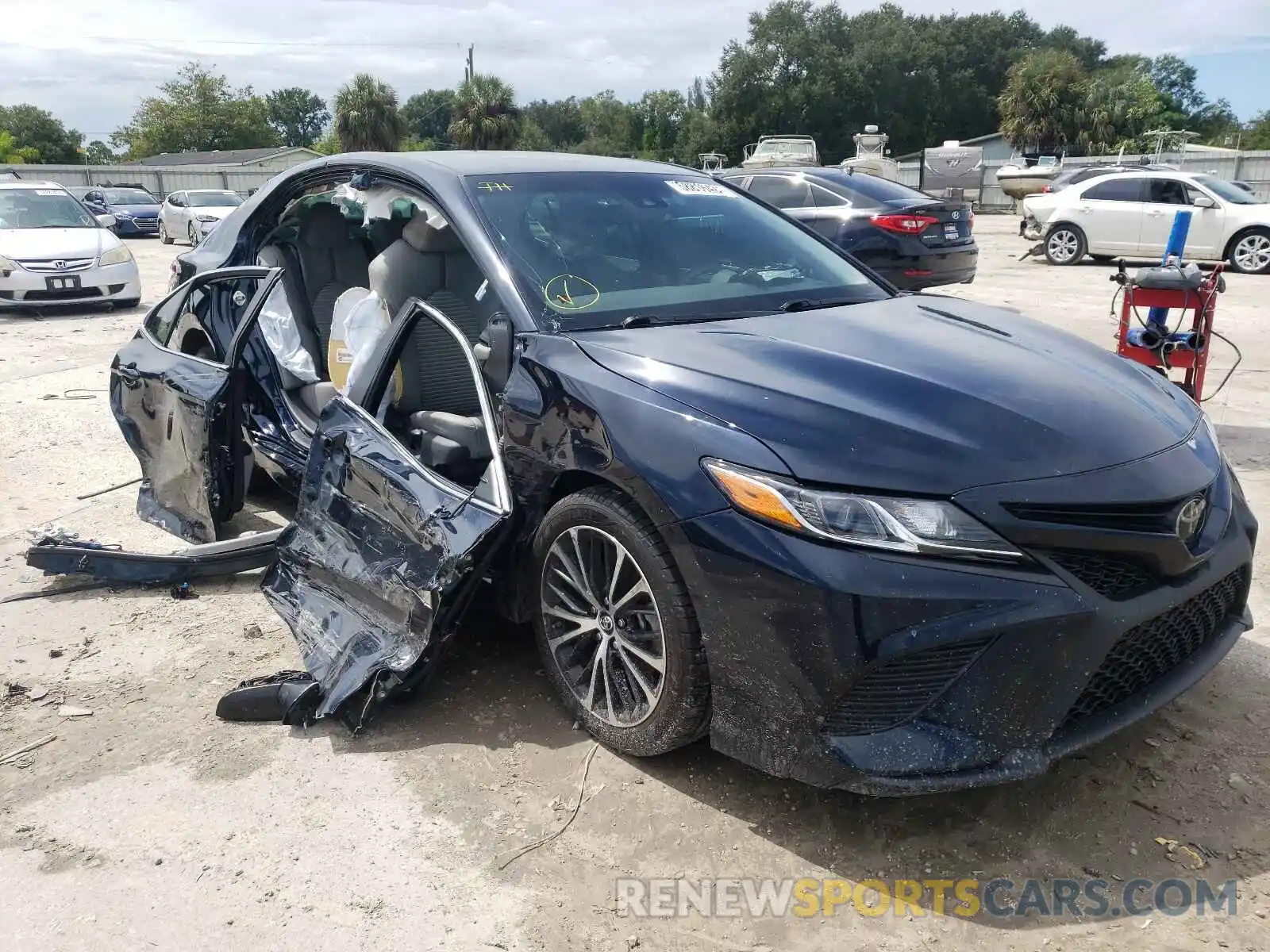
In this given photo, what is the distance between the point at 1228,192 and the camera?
50.7ft

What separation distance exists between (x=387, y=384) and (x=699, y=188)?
1520 mm

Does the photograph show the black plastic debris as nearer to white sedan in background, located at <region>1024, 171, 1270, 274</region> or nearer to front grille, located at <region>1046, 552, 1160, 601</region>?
front grille, located at <region>1046, 552, 1160, 601</region>

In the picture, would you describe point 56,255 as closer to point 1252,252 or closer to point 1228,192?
point 1252,252

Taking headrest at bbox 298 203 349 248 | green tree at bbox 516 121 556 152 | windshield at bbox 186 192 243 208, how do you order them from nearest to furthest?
headrest at bbox 298 203 349 248
windshield at bbox 186 192 243 208
green tree at bbox 516 121 556 152

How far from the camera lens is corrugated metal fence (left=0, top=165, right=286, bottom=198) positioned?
38000 mm

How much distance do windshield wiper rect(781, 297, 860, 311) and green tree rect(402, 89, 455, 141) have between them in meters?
95.0

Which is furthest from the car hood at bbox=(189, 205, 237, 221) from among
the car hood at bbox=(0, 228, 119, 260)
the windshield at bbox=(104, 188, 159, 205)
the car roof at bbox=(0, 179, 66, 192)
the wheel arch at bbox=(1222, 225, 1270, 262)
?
the wheel arch at bbox=(1222, 225, 1270, 262)

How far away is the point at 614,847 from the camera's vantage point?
2.56 meters

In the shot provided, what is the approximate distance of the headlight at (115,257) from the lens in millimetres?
12148

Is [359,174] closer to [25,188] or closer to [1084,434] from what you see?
[1084,434]

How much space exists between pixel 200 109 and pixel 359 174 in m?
80.4

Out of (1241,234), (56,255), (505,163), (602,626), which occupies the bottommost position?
(1241,234)

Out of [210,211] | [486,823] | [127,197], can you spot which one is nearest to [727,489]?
[486,823]

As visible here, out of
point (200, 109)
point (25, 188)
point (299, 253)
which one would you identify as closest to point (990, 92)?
point (200, 109)
